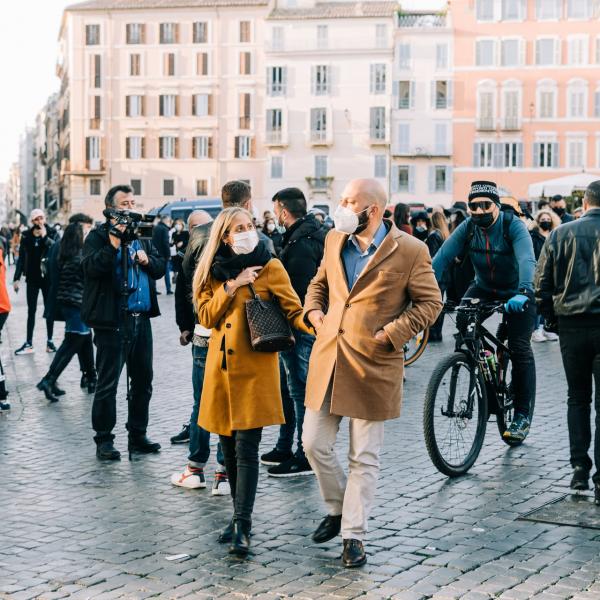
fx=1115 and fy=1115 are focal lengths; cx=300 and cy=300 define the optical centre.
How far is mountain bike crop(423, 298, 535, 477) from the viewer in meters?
7.09

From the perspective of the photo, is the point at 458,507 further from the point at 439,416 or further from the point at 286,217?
the point at 286,217

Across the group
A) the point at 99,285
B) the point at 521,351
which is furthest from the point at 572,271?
the point at 99,285

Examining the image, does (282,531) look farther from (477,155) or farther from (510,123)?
(477,155)

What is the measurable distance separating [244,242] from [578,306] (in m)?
2.17

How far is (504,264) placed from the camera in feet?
26.2

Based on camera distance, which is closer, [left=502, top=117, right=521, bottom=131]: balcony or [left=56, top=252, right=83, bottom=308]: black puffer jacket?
[left=56, top=252, right=83, bottom=308]: black puffer jacket

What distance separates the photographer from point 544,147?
68.5 m

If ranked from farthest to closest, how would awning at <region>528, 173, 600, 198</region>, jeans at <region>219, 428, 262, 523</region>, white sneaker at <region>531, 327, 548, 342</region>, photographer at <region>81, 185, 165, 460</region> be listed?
1. awning at <region>528, 173, 600, 198</region>
2. white sneaker at <region>531, 327, 548, 342</region>
3. photographer at <region>81, 185, 165, 460</region>
4. jeans at <region>219, 428, 262, 523</region>

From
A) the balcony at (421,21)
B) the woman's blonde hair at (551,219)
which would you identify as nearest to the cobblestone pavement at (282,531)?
the woman's blonde hair at (551,219)

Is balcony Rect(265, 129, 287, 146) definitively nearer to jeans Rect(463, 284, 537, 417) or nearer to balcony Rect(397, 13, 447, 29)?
balcony Rect(397, 13, 447, 29)

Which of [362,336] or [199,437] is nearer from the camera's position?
[362,336]

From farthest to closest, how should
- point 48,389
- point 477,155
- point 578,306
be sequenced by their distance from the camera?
point 477,155
point 48,389
point 578,306

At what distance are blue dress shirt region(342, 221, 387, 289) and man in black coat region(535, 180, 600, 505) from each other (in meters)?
1.64

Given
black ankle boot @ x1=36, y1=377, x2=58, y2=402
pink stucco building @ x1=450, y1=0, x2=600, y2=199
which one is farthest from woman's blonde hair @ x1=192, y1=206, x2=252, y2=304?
pink stucco building @ x1=450, y1=0, x2=600, y2=199
